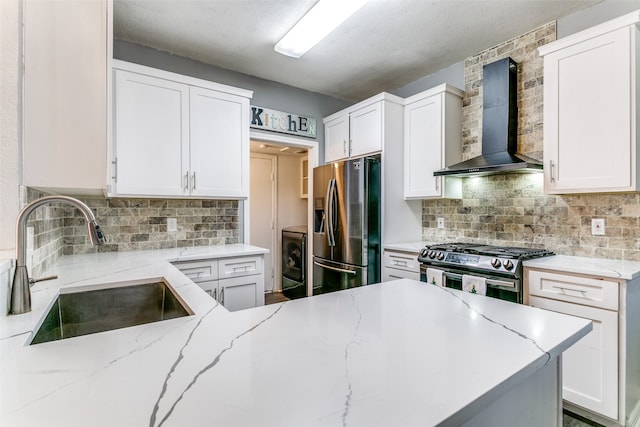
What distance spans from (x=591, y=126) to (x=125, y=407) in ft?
8.88

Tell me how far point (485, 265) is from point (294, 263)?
2.75 m

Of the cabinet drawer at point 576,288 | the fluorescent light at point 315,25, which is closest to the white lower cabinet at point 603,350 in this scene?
the cabinet drawer at point 576,288

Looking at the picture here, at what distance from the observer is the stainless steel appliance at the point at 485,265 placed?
2.05 meters

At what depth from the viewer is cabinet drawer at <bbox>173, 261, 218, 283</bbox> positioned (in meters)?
2.28

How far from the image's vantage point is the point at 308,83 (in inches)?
140

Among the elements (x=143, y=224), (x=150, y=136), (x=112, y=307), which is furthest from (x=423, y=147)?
(x=112, y=307)

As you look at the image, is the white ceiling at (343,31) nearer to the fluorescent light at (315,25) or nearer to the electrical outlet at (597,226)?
the fluorescent light at (315,25)

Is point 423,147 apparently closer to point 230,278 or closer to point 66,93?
point 230,278

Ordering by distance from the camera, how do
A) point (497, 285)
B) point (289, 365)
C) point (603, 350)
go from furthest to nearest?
point (497, 285)
point (603, 350)
point (289, 365)

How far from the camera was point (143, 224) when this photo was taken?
2691mm

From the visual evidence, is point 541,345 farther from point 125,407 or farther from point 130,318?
point 130,318

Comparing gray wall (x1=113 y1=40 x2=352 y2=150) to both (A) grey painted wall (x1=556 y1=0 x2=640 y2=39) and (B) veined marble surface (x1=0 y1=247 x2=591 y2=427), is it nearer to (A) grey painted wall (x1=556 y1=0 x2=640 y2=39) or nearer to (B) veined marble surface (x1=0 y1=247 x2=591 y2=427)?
(A) grey painted wall (x1=556 y1=0 x2=640 y2=39)

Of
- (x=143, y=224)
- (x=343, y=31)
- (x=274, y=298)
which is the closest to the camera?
(x=343, y=31)

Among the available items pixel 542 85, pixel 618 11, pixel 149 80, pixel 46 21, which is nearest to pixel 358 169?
pixel 542 85
